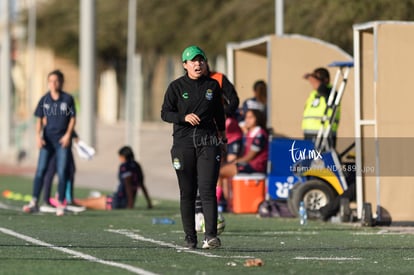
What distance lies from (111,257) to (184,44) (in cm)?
4302

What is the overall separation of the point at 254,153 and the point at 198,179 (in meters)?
8.03

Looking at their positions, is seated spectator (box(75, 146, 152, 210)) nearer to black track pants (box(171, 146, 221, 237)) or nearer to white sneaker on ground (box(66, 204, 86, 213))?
white sneaker on ground (box(66, 204, 86, 213))

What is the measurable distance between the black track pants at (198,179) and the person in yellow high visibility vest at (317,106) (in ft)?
21.2

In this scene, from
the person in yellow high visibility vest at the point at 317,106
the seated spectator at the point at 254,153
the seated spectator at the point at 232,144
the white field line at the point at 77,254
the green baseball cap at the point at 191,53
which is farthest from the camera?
the seated spectator at the point at 232,144

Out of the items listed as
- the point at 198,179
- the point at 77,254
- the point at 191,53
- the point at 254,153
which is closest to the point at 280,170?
the point at 254,153

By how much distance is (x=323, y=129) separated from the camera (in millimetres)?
20422

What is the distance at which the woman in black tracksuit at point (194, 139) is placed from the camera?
14086mm

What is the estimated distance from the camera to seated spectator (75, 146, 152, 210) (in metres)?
23.1

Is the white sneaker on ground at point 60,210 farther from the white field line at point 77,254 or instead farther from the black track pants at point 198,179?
the black track pants at point 198,179

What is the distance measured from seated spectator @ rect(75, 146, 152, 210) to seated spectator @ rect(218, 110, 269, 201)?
1655 millimetres

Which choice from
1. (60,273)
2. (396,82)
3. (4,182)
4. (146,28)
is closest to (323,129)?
(396,82)

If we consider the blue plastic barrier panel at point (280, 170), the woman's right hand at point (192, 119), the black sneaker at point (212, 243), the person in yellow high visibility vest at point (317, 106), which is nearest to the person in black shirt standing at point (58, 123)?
the blue plastic barrier panel at point (280, 170)

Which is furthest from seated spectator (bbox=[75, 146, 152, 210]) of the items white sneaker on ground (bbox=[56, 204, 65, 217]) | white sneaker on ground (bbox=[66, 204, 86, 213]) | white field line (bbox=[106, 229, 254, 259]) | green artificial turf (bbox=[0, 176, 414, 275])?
white field line (bbox=[106, 229, 254, 259])

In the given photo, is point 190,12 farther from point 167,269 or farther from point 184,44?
point 167,269
